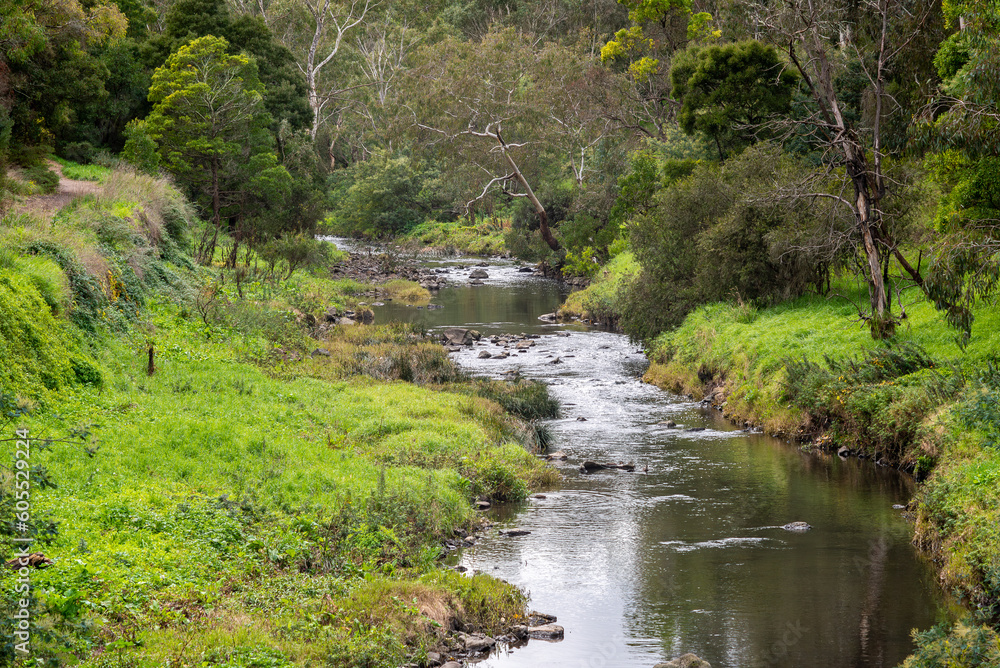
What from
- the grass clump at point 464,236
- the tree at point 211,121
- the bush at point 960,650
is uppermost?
the tree at point 211,121

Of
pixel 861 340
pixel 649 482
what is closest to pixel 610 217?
pixel 861 340

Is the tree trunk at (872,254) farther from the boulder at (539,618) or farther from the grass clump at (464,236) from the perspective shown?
the grass clump at (464,236)

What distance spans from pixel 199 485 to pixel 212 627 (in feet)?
14.5

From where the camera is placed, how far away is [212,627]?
9695mm

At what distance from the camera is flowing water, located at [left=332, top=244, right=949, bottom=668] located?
37.9 feet

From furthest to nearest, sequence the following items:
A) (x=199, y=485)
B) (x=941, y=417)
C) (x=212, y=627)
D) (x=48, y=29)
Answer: (x=48, y=29) → (x=941, y=417) → (x=199, y=485) → (x=212, y=627)

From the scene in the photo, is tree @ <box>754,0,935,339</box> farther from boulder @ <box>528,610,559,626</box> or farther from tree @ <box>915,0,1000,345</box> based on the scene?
boulder @ <box>528,610,559,626</box>

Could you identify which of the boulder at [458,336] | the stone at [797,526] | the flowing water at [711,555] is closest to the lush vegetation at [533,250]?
the flowing water at [711,555]

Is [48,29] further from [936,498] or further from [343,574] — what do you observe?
[936,498]

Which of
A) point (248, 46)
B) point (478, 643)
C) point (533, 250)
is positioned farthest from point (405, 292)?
point (478, 643)

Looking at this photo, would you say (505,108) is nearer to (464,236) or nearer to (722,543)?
(464,236)

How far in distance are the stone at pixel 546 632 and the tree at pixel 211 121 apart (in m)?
29.2

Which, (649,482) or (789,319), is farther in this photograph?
(789,319)

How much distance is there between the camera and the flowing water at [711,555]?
11.5 meters
